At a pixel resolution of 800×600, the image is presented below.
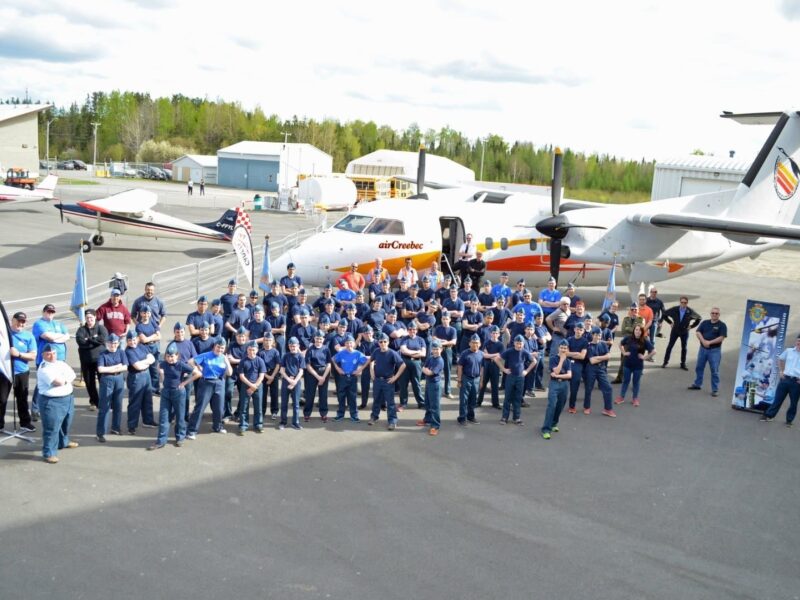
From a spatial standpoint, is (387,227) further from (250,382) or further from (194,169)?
(194,169)

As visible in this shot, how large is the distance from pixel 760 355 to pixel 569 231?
21.8 feet

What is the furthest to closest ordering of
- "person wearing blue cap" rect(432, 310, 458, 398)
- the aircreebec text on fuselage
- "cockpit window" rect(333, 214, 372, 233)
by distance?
"cockpit window" rect(333, 214, 372, 233), the aircreebec text on fuselage, "person wearing blue cap" rect(432, 310, 458, 398)

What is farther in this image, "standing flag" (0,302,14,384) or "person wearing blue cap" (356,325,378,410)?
"person wearing blue cap" (356,325,378,410)

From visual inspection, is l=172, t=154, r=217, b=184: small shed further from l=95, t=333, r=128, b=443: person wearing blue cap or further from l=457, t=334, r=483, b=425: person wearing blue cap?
l=457, t=334, r=483, b=425: person wearing blue cap

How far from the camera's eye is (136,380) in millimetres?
10195

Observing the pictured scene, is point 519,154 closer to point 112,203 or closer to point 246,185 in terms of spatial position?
point 246,185

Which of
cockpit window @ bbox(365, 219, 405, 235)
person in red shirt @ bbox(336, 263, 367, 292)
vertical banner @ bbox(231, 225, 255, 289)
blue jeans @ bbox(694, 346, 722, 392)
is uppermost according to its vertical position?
cockpit window @ bbox(365, 219, 405, 235)

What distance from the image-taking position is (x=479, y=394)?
1219cm

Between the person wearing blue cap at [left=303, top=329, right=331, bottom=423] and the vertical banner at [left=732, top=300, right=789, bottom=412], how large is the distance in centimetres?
772

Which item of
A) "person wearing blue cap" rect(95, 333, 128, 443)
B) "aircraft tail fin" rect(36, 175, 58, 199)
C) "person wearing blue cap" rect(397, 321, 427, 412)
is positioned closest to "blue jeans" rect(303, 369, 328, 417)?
"person wearing blue cap" rect(397, 321, 427, 412)

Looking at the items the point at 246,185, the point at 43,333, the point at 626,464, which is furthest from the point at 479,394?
the point at 246,185

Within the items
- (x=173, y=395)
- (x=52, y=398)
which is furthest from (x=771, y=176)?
(x=52, y=398)

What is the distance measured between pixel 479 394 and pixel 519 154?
9635 centimetres

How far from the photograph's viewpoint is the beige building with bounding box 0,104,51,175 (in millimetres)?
64500
